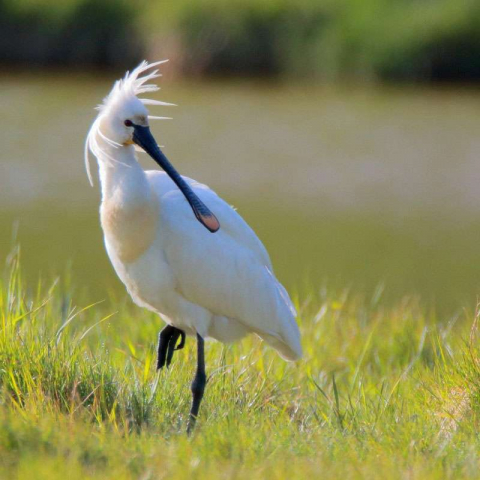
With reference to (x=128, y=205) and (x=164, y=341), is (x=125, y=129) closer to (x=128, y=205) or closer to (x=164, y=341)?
(x=128, y=205)

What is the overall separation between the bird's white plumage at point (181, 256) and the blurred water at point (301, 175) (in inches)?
158

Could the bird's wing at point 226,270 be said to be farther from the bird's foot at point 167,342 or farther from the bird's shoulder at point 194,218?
the bird's foot at point 167,342

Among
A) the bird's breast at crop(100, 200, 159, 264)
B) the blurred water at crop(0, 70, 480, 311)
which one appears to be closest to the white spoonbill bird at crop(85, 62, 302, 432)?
the bird's breast at crop(100, 200, 159, 264)

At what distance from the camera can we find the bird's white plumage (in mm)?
4570

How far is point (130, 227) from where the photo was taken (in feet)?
14.8

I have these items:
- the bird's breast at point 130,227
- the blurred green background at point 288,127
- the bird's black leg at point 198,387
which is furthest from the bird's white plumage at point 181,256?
the blurred green background at point 288,127

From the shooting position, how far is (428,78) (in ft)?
65.1

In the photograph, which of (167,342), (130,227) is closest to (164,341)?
(167,342)

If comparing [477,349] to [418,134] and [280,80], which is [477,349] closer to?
[418,134]

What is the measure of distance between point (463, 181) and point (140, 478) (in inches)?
488

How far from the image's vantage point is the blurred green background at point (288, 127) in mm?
11438

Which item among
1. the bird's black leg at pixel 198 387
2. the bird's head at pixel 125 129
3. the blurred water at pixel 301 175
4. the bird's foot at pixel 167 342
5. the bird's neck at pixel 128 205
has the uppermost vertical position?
the bird's head at pixel 125 129

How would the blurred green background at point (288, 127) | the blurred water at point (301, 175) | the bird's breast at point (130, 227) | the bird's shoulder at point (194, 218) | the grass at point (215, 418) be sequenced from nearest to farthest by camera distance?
the grass at point (215, 418) < the bird's breast at point (130, 227) < the bird's shoulder at point (194, 218) < the blurred water at point (301, 175) < the blurred green background at point (288, 127)

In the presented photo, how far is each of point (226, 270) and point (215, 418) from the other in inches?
40.4
